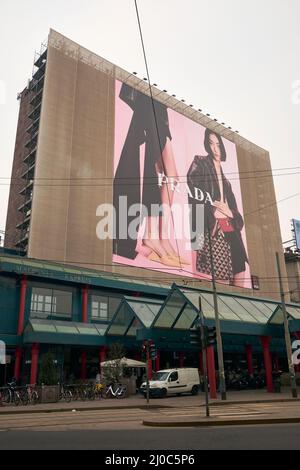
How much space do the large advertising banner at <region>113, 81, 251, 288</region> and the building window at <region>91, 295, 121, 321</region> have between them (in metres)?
9.59

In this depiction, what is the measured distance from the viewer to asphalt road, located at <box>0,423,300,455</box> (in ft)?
27.1

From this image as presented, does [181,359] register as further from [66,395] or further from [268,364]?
[66,395]

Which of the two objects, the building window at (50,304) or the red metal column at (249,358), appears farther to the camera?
the building window at (50,304)

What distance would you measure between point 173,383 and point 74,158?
3655 centimetres

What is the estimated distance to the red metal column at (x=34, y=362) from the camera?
36534 millimetres

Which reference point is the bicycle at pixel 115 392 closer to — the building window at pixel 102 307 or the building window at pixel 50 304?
the building window at pixel 50 304

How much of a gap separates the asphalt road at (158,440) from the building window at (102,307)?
35.8 m

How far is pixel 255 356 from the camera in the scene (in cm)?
5359

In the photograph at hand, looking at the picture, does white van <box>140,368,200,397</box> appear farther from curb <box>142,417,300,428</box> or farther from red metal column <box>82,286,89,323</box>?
red metal column <box>82,286,89,323</box>

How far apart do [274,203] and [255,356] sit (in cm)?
4681

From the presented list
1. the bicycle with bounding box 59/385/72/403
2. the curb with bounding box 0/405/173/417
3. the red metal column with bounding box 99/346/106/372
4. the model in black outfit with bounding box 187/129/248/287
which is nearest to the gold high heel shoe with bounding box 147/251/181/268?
the model in black outfit with bounding box 187/129/248/287

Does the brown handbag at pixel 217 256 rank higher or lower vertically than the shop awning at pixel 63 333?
higher

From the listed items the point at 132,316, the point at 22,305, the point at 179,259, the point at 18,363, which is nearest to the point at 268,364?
the point at 132,316

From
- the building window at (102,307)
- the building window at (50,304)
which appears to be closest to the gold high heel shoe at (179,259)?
the building window at (102,307)
